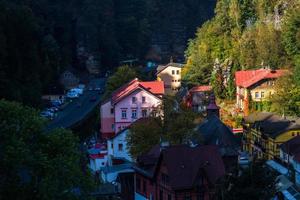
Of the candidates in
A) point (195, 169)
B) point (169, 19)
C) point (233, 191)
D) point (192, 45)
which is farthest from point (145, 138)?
point (169, 19)

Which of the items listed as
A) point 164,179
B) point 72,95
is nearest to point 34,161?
point 164,179

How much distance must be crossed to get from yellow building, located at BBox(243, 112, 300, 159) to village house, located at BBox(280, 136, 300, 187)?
158 cm

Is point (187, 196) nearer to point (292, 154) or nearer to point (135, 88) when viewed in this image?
point (292, 154)

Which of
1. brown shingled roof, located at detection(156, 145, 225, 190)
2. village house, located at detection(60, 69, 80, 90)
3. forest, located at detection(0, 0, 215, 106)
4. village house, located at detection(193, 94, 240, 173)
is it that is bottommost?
brown shingled roof, located at detection(156, 145, 225, 190)

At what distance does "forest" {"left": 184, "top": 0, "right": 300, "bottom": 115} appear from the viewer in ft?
169

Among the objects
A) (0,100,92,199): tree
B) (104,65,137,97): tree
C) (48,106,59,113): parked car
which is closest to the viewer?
(0,100,92,199): tree

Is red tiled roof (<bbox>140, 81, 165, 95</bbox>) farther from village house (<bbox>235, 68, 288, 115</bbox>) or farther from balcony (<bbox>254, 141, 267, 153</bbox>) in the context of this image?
balcony (<bbox>254, 141, 267, 153</bbox>)

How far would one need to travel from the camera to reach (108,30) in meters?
110

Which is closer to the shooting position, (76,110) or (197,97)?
(197,97)

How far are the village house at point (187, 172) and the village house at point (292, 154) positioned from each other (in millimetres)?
5939

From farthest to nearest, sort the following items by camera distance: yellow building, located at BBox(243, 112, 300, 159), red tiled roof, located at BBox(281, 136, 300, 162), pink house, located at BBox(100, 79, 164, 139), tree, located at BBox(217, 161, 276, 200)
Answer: pink house, located at BBox(100, 79, 164, 139)
yellow building, located at BBox(243, 112, 300, 159)
red tiled roof, located at BBox(281, 136, 300, 162)
tree, located at BBox(217, 161, 276, 200)

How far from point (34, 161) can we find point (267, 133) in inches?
929

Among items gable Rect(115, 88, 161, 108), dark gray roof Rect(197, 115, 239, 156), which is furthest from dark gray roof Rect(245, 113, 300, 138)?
gable Rect(115, 88, 161, 108)

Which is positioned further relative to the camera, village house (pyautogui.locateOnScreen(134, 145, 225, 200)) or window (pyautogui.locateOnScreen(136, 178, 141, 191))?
window (pyautogui.locateOnScreen(136, 178, 141, 191))
